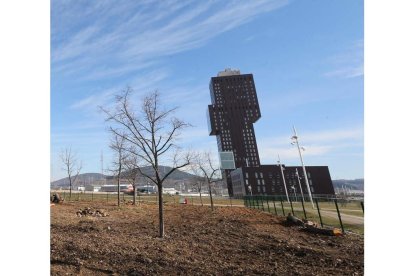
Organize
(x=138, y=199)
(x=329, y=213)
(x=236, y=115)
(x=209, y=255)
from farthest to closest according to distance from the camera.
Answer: (x=236, y=115) → (x=138, y=199) → (x=329, y=213) → (x=209, y=255)

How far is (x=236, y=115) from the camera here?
172625 millimetres

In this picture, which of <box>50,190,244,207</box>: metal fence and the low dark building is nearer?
<box>50,190,244,207</box>: metal fence

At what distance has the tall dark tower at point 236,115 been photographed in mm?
165375

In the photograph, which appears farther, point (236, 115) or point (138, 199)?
point (236, 115)

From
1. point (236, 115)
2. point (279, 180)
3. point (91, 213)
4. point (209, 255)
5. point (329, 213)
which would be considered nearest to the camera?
point (209, 255)

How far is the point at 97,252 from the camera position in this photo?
7871mm

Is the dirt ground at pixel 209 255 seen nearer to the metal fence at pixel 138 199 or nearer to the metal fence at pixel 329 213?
the metal fence at pixel 329 213

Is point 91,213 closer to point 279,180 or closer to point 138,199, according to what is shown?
point 138,199

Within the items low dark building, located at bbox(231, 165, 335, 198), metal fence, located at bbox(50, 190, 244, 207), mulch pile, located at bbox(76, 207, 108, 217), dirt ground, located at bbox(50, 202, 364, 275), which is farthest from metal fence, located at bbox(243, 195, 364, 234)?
low dark building, located at bbox(231, 165, 335, 198)

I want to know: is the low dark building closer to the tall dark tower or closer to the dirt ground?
the tall dark tower

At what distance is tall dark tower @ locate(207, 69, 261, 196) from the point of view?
543ft

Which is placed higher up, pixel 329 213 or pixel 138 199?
pixel 138 199

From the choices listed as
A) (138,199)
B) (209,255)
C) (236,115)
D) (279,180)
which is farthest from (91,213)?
(236,115)
